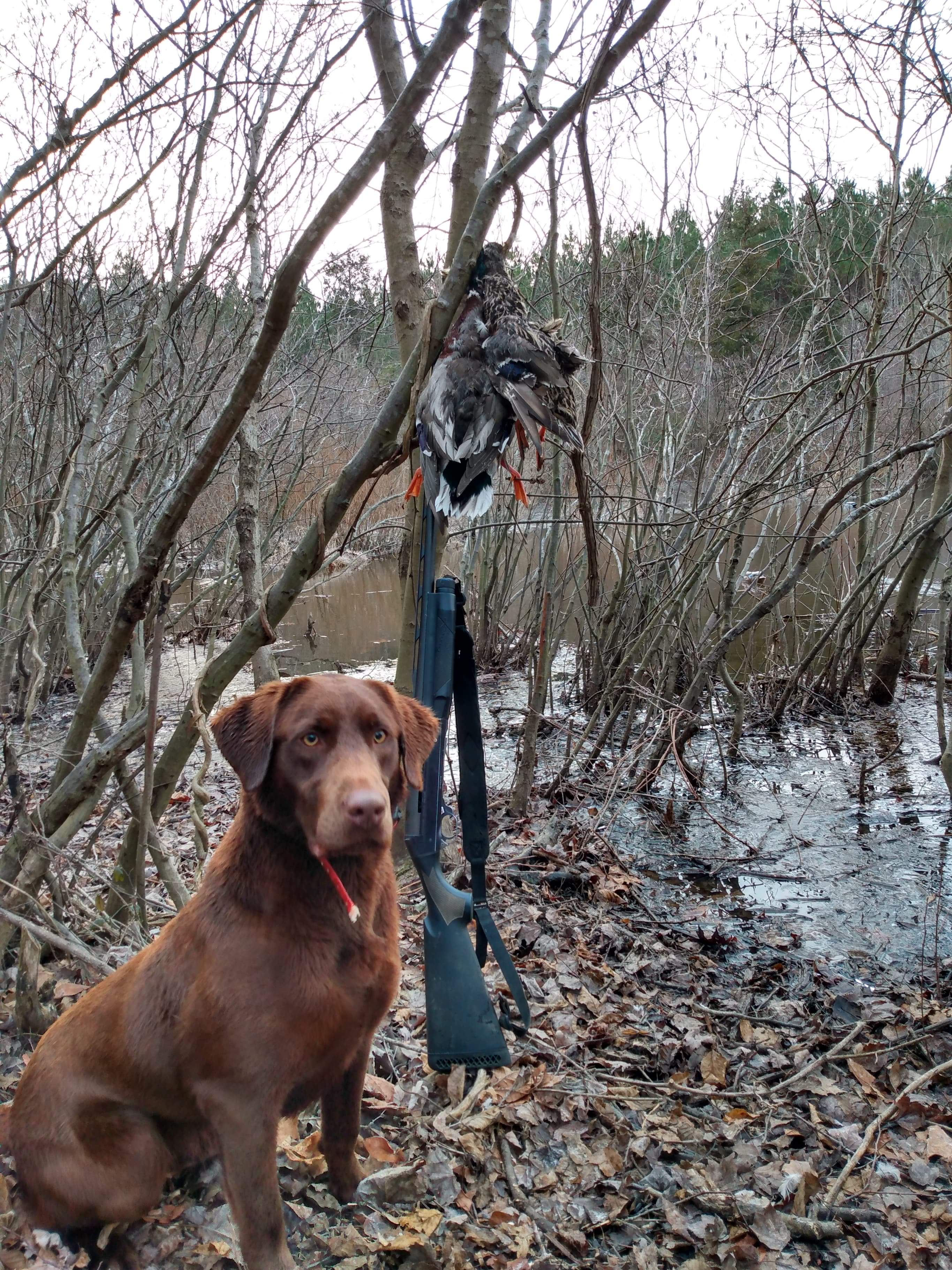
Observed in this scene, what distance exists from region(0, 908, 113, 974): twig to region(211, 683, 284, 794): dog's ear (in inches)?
56.1

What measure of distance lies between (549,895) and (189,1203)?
2.69 meters

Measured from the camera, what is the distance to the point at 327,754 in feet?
5.87

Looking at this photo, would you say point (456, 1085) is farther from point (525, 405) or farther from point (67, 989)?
point (525, 405)

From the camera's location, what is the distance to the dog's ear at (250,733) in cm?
182

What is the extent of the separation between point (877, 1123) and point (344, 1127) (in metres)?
1.74

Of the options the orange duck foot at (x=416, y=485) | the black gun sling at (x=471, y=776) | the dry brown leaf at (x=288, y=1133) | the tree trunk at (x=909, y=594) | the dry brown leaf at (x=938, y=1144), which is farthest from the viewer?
the tree trunk at (x=909, y=594)

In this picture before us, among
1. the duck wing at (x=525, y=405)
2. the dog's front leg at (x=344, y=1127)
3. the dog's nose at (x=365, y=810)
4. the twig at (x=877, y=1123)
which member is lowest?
the twig at (x=877, y=1123)

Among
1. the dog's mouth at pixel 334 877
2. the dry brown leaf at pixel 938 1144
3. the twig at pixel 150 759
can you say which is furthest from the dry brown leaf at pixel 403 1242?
the dry brown leaf at pixel 938 1144

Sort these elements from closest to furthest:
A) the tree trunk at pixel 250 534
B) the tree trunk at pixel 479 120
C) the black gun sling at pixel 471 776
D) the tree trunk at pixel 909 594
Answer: the black gun sling at pixel 471 776
the tree trunk at pixel 479 120
the tree trunk at pixel 250 534
the tree trunk at pixel 909 594

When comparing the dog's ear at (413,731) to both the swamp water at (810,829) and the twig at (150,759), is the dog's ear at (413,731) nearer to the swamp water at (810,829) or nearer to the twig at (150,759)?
the twig at (150,759)

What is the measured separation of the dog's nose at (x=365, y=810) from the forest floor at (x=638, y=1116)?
1.33 meters

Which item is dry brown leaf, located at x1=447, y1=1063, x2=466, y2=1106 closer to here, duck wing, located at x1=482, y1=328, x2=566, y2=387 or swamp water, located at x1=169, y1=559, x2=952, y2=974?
swamp water, located at x1=169, y1=559, x2=952, y2=974

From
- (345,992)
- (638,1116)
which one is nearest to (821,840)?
(638,1116)

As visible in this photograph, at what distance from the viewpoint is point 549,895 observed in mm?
4680
